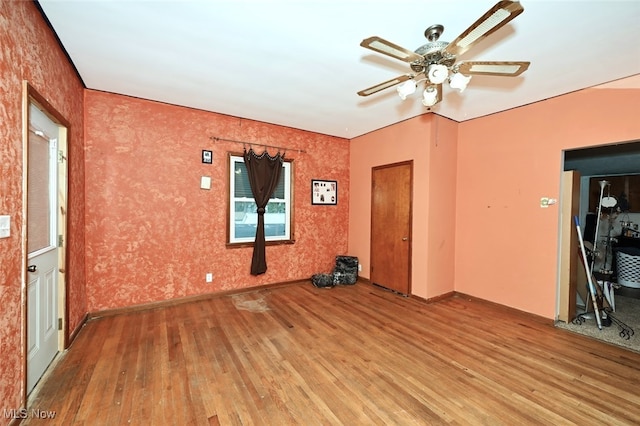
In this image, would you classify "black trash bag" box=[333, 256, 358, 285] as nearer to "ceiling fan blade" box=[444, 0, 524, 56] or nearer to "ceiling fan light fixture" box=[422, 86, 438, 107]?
"ceiling fan light fixture" box=[422, 86, 438, 107]

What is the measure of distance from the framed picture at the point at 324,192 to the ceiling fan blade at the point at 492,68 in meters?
3.10

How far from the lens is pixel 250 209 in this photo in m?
4.15

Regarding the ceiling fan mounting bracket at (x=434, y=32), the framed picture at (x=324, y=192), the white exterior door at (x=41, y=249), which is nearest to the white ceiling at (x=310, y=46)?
the ceiling fan mounting bracket at (x=434, y=32)

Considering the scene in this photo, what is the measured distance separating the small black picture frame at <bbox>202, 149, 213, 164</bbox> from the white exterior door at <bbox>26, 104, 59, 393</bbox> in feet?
5.07

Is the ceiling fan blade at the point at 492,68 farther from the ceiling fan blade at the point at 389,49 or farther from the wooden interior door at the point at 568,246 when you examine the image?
the wooden interior door at the point at 568,246

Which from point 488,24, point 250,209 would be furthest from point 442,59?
point 250,209

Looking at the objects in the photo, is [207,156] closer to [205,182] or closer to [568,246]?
[205,182]

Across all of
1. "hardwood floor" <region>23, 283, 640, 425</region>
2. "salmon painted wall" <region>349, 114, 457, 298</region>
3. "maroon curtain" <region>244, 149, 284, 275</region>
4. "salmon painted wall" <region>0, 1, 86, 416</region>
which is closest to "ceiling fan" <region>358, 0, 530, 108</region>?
"salmon painted wall" <region>349, 114, 457, 298</region>

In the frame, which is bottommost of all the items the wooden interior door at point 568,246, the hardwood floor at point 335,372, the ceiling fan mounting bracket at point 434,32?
the hardwood floor at point 335,372

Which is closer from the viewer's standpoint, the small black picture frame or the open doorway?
the open doorway

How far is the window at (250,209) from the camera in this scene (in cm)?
398

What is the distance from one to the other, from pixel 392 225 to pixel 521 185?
1.79 metres

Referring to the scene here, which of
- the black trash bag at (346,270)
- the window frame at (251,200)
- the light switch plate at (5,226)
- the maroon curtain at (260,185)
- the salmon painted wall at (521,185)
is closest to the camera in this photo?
the light switch plate at (5,226)

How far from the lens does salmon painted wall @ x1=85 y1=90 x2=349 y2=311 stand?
309 cm
